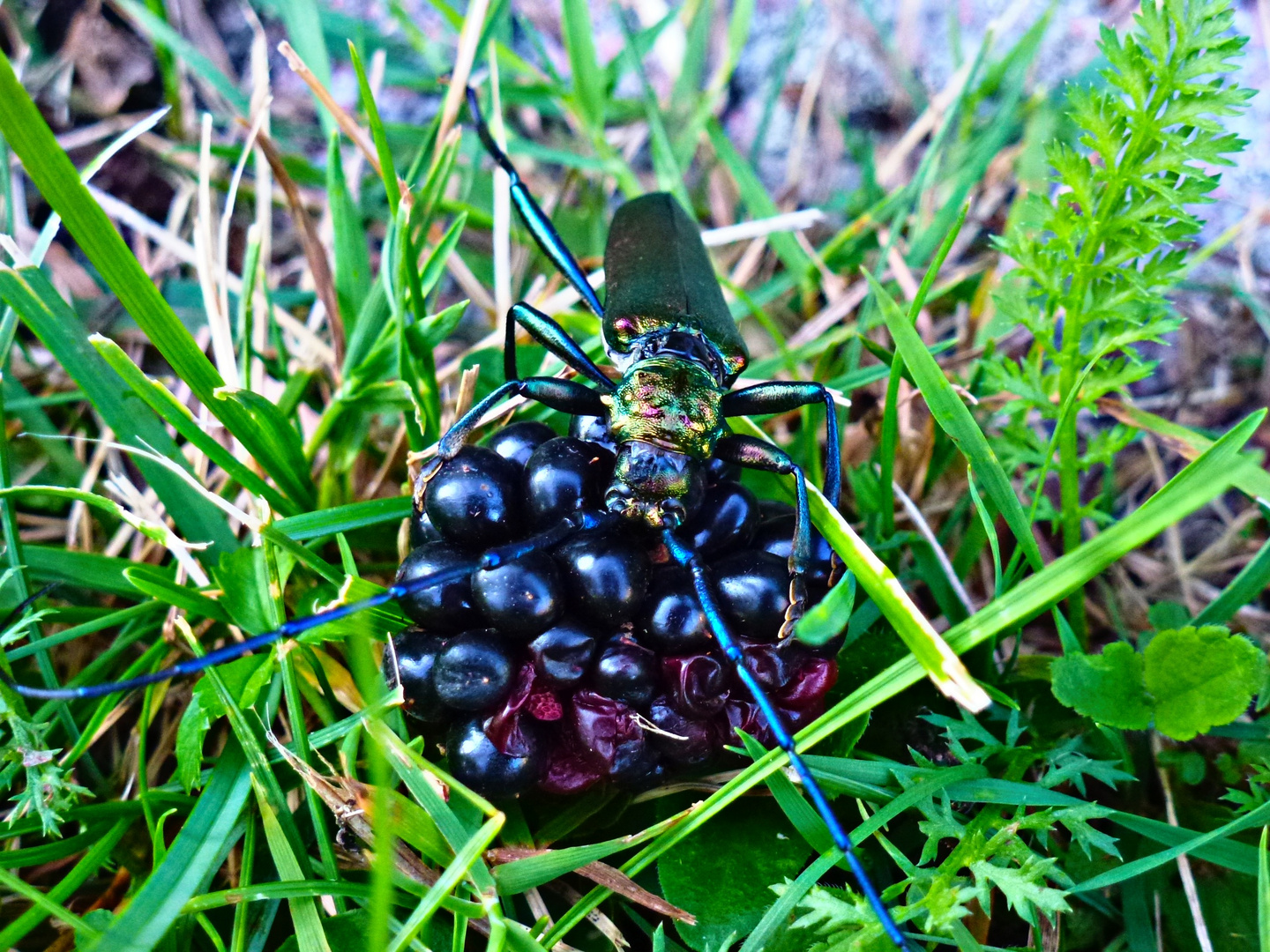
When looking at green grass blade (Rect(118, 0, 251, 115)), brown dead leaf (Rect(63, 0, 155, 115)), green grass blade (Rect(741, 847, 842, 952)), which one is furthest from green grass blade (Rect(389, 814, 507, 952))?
brown dead leaf (Rect(63, 0, 155, 115))

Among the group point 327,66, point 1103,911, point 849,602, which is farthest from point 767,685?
point 327,66

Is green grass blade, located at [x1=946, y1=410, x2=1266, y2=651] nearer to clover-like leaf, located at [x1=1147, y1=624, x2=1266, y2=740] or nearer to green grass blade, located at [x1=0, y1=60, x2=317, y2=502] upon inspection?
clover-like leaf, located at [x1=1147, y1=624, x2=1266, y2=740]

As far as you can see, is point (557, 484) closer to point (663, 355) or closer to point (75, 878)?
point (663, 355)

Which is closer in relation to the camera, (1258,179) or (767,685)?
(767,685)

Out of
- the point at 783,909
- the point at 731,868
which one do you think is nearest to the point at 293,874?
the point at 731,868

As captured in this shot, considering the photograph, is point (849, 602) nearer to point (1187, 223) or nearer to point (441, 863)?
point (441, 863)

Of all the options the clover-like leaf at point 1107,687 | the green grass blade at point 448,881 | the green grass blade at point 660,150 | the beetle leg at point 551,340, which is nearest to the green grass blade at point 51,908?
the green grass blade at point 448,881
